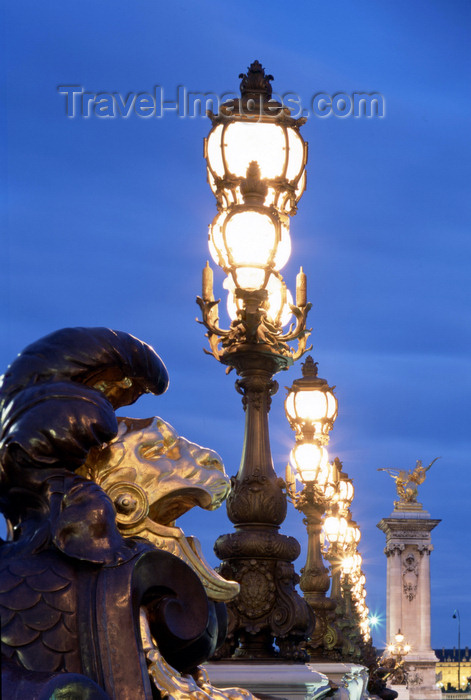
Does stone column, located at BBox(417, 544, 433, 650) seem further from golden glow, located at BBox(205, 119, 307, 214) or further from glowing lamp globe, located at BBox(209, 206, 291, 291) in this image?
glowing lamp globe, located at BBox(209, 206, 291, 291)

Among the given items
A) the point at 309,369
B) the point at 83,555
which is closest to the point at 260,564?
the point at 83,555

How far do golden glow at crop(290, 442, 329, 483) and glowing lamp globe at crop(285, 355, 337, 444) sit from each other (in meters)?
0.59

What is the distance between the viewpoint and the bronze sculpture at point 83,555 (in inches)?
A: 56.4

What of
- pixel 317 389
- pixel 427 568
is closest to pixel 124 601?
pixel 317 389

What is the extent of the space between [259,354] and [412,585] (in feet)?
292

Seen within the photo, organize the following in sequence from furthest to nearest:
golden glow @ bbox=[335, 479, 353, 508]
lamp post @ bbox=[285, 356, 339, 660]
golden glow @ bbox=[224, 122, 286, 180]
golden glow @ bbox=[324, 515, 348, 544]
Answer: golden glow @ bbox=[335, 479, 353, 508], golden glow @ bbox=[324, 515, 348, 544], lamp post @ bbox=[285, 356, 339, 660], golden glow @ bbox=[224, 122, 286, 180]

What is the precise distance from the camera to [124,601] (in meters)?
1.48

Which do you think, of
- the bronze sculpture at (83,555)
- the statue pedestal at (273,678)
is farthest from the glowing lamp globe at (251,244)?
the bronze sculpture at (83,555)

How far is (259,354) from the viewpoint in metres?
7.77

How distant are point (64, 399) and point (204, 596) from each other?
36 cm

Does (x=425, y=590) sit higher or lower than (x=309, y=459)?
higher

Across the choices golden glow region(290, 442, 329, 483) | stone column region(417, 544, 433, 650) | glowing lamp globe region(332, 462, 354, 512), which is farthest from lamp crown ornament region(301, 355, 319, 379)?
stone column region(417, 544, 433, 650)

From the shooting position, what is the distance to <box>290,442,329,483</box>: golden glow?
13.6 m

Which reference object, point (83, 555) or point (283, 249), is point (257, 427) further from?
point (83, 555)
